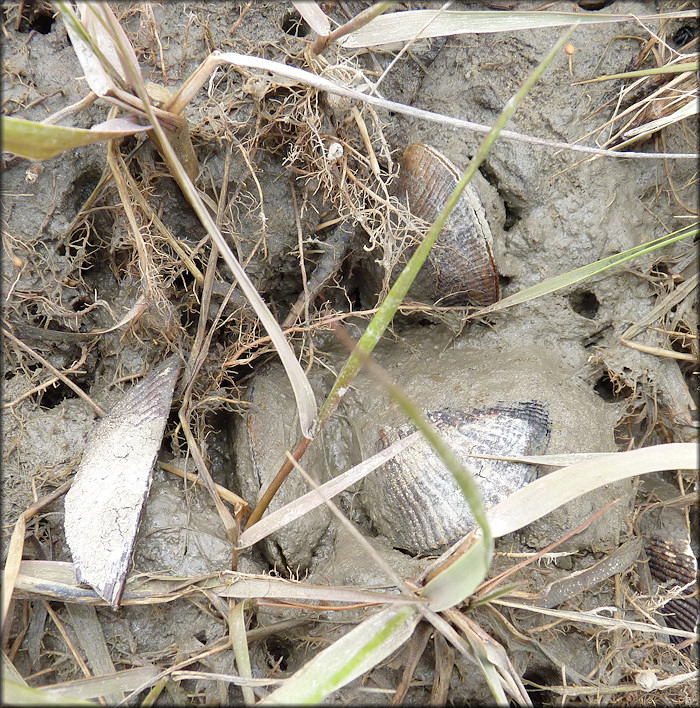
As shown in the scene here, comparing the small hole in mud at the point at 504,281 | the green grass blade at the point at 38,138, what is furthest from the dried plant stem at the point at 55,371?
the small hole in mud at the point at 504,281

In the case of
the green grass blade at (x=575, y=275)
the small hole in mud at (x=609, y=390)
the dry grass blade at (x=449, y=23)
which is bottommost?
the small hole in mud at (x=609, y=390)

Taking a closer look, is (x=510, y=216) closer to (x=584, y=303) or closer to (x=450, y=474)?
(x=584, y=303)

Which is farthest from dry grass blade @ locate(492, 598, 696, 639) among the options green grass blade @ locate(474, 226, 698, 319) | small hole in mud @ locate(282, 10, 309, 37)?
small hole in mud @ locate(282, 10, 309, 37)

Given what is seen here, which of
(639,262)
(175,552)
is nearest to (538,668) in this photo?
(175,552)

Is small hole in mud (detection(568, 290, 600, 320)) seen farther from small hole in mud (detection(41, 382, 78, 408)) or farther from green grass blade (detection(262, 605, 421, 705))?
small hole in mud (detection(41, 382, 78, 408))

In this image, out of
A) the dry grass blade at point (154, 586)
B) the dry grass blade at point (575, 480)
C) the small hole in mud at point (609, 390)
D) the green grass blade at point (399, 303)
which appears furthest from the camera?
the small hole in mud at point (609, 390)

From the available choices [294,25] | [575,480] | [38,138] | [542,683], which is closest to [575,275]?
[575,480]

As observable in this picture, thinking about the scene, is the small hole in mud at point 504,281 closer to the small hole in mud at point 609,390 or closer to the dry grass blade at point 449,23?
the small hole in mud at point 609,390
